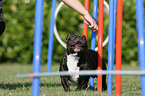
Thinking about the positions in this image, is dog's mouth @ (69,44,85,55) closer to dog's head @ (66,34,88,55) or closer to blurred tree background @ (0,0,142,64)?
dog's head @ (66,34,88,55)

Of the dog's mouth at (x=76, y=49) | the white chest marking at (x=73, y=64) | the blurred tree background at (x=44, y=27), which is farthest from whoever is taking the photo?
the blurred tree background at (x=44, y=27)

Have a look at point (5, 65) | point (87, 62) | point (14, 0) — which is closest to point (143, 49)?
point (87, 62)

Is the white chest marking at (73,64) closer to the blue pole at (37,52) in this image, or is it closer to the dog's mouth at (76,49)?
the dog's mouth at (76,49)

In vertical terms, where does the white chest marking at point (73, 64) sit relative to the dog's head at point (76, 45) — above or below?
below

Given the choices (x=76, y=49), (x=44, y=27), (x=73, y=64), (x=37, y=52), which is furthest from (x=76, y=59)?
(x=44, y=27)

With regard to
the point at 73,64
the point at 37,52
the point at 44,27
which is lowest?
the point at 73,64

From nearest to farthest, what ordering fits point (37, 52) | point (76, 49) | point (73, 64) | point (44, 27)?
point (37, 52), point (76, 49), point (73, 64), point (44, 27)

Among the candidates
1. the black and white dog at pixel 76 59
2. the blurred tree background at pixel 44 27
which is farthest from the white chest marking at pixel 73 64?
the blurred tree background at pixel 44 27

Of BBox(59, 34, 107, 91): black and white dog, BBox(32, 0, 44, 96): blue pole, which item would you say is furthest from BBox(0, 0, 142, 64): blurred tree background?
BBox(32, 0, 44, 96): blue pole

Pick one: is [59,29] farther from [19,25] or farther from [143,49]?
[143,49]

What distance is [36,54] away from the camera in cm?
250

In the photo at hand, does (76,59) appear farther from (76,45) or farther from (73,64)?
(76,45)

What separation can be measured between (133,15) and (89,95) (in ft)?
19.8

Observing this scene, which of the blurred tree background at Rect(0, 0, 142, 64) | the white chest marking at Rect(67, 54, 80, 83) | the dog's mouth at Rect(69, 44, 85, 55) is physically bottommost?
the white chest marking at Rect(67, 54, 80, 83)
